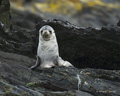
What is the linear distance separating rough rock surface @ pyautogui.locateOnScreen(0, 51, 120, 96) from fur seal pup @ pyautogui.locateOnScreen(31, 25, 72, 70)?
0.84 meters

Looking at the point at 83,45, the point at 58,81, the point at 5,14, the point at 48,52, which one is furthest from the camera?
the point at 5,14

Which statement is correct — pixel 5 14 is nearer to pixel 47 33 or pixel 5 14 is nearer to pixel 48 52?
pixel 47 33

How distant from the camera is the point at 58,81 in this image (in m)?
8.34

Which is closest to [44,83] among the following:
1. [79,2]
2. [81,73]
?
[81,73]

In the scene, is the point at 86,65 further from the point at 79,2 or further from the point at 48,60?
the point at 79,2

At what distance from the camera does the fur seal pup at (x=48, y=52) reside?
10059 millimetres

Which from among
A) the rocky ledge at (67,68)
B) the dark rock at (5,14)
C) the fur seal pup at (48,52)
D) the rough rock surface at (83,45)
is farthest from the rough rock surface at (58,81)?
the dark rock at (5,14)

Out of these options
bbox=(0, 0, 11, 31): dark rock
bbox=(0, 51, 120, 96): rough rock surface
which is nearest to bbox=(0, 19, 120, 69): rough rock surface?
bbox=(0, 0, 11, 31): dark rock

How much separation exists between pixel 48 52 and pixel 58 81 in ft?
7.06

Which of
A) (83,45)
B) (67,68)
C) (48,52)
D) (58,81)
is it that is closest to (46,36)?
(48,52)

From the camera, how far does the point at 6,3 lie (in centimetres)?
1345

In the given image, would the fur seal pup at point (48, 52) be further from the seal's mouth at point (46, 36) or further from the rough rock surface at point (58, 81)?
the rough rock surface at point (58, 81)

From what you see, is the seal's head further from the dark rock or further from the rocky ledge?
the dark rock

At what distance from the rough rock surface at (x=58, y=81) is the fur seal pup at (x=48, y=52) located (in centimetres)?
84
